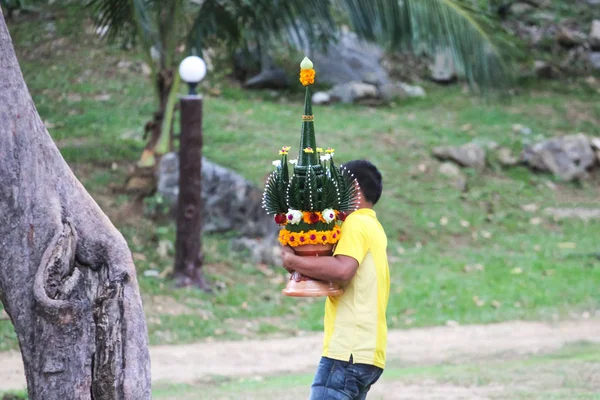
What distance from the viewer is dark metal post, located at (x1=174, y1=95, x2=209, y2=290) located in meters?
9.98

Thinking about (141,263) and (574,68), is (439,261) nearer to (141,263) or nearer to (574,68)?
(141,263)

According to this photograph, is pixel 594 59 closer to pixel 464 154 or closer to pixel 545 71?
pixel 545 71

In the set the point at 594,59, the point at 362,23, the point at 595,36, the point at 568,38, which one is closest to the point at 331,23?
the point at 362,23

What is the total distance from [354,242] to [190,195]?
637cm

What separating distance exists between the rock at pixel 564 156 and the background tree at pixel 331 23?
5719 mm

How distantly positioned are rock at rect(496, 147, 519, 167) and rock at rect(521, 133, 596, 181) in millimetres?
316

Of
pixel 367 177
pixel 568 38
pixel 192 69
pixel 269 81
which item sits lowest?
pixel 367 177

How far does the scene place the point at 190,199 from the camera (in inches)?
401

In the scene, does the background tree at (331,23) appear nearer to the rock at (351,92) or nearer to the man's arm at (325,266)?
the man's arm at (325,266)

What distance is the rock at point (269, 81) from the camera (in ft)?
61.1

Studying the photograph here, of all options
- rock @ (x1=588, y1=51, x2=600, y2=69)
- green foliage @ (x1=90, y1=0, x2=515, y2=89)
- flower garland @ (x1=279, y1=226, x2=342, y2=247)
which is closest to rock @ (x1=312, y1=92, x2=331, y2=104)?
rock @ (x1=588, y1=51, x2=600, y2=69)

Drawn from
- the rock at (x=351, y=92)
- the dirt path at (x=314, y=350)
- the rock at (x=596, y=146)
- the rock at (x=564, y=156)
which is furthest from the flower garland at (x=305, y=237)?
the rock at (x=351, y=92)

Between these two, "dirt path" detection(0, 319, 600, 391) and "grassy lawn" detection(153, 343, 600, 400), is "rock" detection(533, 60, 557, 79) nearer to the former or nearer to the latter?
"dirt path" detection(0, 319, 600, 391)

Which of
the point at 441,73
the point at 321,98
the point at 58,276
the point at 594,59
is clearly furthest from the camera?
the point at 594,59
